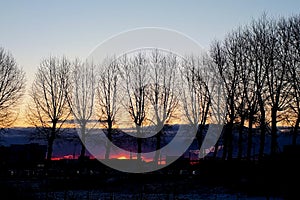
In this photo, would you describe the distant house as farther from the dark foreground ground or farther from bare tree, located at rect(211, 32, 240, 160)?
bare tree, located at rect(211, 32, 240, 160)

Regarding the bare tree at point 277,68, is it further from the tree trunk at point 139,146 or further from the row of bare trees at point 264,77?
the tree trunk at point 139,146

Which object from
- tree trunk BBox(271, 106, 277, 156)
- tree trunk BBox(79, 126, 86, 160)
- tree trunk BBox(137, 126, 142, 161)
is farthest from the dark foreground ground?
tree trunk BBox(137, 126, 142, 161)

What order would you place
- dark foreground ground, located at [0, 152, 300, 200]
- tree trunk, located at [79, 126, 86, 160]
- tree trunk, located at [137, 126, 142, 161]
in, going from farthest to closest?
tree trunk, located at [79, 126, 86, 160] → tree trunk, located at [137, 126, 142, 161] → dark foreground ground, located at [0, 152, 300, 200]

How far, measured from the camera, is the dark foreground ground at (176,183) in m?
22.5

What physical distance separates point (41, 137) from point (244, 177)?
23.6m

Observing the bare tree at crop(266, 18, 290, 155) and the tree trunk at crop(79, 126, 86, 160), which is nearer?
the bare tree at crop(266, 18, 290, 155)

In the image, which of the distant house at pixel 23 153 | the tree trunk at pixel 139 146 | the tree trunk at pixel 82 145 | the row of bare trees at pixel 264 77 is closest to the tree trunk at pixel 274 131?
the row of bare trees at pixel 264 77

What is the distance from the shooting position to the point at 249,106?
119ft

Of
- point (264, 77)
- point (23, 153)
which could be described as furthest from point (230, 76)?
point (23, 153)

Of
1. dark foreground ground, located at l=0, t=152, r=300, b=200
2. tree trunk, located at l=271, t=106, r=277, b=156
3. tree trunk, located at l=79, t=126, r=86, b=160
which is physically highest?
tree trunk, located at l=271, t=106, r=277, b=156

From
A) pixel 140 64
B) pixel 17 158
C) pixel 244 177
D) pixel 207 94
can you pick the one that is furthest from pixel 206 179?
pixel 17 158

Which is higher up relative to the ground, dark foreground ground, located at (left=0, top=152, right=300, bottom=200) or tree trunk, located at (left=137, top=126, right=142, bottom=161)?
tree trunk, located at (left=137, top=126, right=142, bottom=161)

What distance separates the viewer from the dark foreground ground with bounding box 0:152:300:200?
73.7ft

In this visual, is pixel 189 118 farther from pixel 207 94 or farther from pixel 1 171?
pixel 1 171
